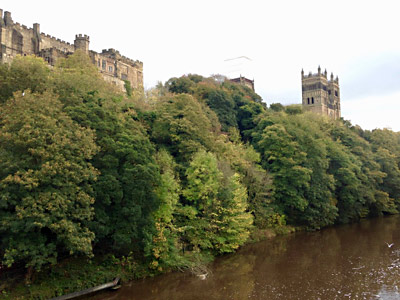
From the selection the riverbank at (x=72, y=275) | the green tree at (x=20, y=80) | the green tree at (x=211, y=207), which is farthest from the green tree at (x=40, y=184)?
the green tree at (x=211, y=207)

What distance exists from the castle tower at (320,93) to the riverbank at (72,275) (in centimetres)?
10427

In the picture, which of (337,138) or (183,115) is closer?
(183,115)

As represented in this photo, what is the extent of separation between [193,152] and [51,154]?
50.0ft

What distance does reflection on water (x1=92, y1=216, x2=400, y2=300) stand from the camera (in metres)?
24.2

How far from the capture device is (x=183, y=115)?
1443 inches

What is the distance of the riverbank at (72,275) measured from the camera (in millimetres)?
22172

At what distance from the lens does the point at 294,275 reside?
1112 inches

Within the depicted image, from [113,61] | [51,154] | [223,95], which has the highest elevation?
[113,61]

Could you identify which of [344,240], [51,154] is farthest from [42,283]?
[344,240]

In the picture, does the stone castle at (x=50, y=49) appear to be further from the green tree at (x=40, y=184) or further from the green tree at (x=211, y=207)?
the green tree at (x=40, y=184)

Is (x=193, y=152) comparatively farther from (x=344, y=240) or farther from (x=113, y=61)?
(x=113, y=61)

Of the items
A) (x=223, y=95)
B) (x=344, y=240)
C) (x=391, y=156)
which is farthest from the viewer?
(x=391, y=156)

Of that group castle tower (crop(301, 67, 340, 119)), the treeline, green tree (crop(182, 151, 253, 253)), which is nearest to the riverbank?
the treeline

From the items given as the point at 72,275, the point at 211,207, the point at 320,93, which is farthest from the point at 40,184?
the point at 320,93
